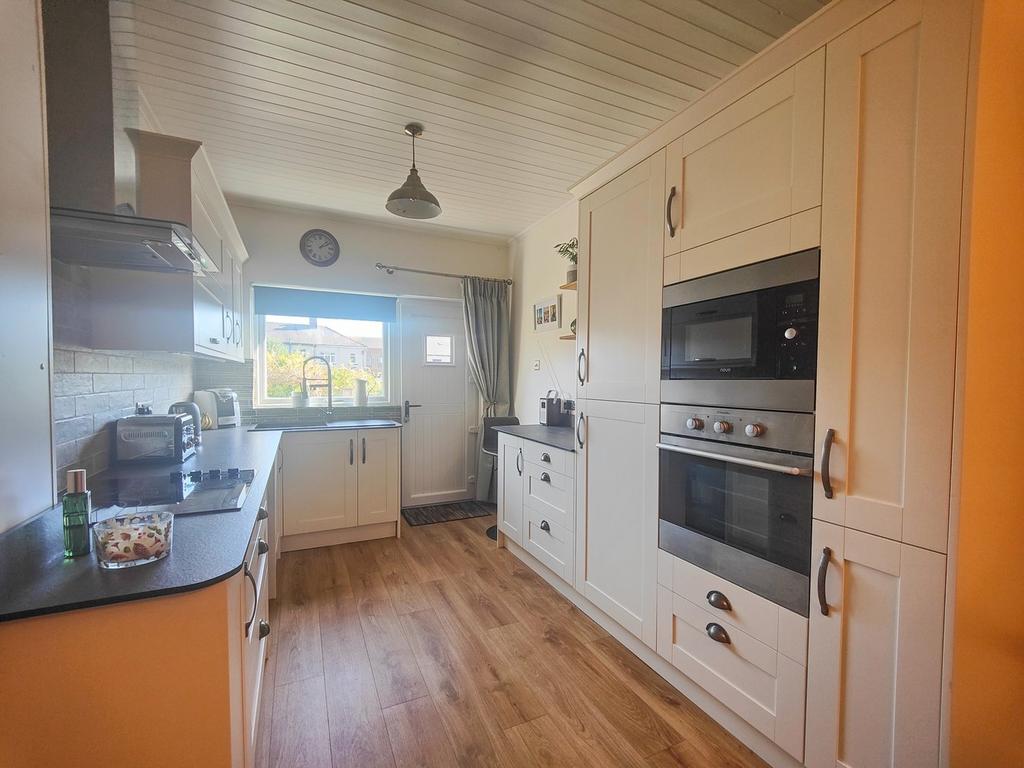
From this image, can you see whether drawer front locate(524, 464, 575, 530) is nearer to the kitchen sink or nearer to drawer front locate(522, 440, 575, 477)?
drawer front locate(522, 440, 575, 477)

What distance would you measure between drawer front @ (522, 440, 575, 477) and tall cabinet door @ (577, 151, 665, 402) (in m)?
0.39

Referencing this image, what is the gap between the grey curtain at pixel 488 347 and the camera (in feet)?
13.1

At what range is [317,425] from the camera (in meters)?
3.35

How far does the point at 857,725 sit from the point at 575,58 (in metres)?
2.42

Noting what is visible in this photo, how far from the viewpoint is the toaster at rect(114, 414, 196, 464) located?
1.75 metres

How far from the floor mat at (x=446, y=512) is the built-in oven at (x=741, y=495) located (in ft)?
7.82

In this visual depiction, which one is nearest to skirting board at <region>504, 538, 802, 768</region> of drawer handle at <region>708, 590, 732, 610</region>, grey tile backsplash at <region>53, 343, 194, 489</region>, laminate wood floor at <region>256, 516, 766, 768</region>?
laminate wood floor at <region>256, 516, 766, 768</region>

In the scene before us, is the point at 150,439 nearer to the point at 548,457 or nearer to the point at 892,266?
the point at 548,457

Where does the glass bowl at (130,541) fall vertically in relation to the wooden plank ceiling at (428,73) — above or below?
below

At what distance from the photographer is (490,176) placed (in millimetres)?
2850

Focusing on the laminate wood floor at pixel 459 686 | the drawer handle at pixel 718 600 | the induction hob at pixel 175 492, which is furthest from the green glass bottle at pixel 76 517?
the drawer handle at pixel 718 600

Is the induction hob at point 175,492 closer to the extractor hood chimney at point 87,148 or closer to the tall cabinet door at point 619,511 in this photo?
the extractor hood chimney at point 87,148

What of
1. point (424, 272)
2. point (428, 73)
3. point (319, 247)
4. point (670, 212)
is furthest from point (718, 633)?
point (319, 247)

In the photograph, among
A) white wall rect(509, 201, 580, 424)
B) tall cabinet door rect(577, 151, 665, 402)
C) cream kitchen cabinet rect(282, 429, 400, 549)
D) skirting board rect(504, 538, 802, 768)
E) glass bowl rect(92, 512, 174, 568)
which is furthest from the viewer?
white wall rect(509, 201, 580, 424)
